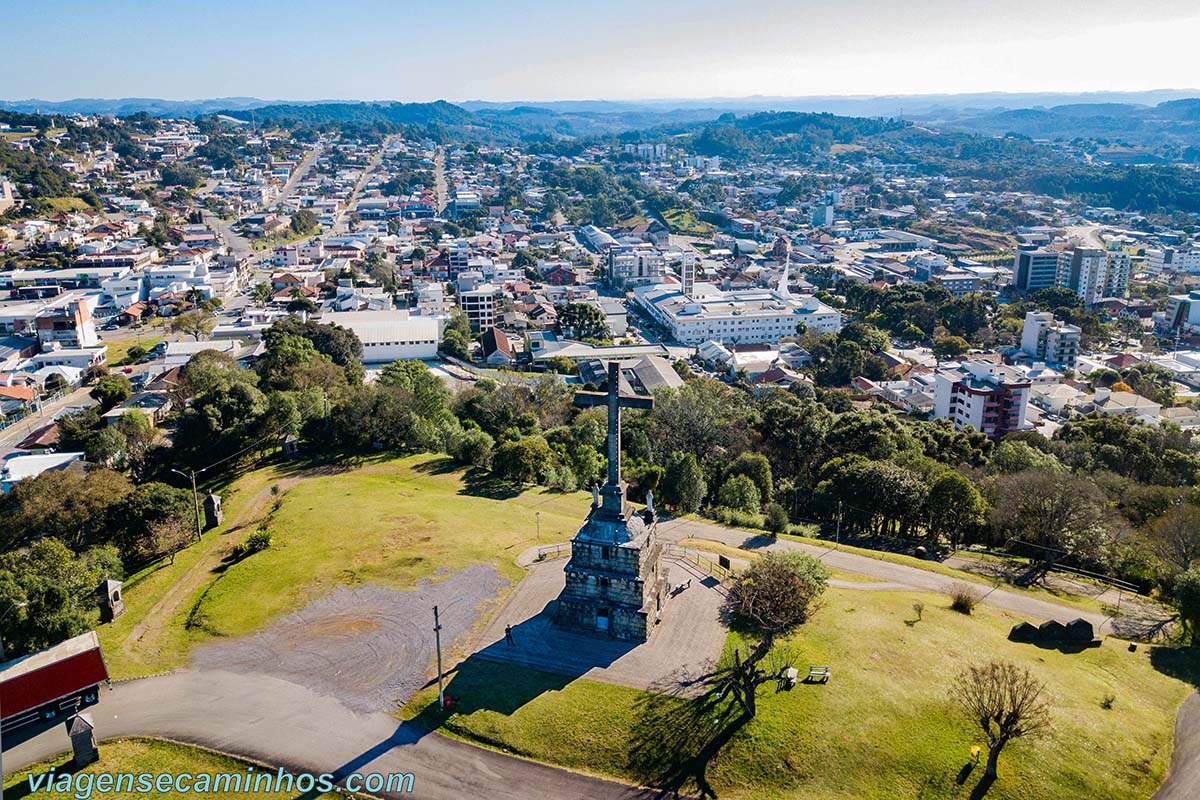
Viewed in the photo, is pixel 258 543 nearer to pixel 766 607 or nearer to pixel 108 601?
pixel 108 601

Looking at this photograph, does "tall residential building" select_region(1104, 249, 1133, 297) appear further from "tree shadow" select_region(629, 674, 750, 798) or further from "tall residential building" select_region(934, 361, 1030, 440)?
"tree shadow" select_region(629, 674, 750, 798)

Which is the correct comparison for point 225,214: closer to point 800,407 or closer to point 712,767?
point 800,407

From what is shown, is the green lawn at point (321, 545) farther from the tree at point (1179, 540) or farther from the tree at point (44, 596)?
the tree at point (1179, 540)

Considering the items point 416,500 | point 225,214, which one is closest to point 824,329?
point 416,500

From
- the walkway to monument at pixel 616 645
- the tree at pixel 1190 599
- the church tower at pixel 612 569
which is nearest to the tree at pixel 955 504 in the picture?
the tree at pixel 1190 599

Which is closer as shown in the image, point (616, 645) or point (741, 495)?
point (616, 645)

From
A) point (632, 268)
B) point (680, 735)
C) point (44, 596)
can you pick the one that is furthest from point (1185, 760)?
point (632, 268)
